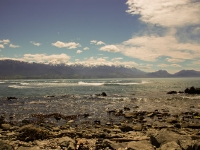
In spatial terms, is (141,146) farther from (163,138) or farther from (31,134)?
(31,134)

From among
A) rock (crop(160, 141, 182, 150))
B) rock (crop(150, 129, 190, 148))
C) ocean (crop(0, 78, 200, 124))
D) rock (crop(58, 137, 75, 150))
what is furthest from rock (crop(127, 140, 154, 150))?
ocean (crop(0, 78, 200, 124))

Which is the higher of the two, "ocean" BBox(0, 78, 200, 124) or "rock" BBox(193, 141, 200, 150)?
"rock" BBox(193, 141, 200, 150)

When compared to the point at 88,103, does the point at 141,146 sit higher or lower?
higher

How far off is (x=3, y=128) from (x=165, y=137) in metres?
12.5

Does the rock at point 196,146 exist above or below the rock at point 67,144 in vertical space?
above

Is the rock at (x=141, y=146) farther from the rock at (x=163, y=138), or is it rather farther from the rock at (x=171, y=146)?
the rock at (x=171, y=146)

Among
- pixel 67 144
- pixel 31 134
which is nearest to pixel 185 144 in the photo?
pixel 67 144

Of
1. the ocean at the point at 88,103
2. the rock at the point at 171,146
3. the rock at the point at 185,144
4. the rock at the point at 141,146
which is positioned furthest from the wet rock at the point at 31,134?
the rock at the point at 185,144

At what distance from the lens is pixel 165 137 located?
9438 millimetres

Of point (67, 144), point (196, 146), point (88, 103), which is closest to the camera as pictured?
point (196, 146)

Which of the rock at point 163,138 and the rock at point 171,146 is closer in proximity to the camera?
the rock at point 171,146

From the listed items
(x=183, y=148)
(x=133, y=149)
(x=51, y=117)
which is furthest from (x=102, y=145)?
(x=51, y=117)

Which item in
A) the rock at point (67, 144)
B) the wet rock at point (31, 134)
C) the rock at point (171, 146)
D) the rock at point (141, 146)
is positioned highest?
the rock at point (171, 146)

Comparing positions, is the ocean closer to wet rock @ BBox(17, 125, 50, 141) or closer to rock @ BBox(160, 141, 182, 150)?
wet rock @ BBox(17, 125, 50, 141)
